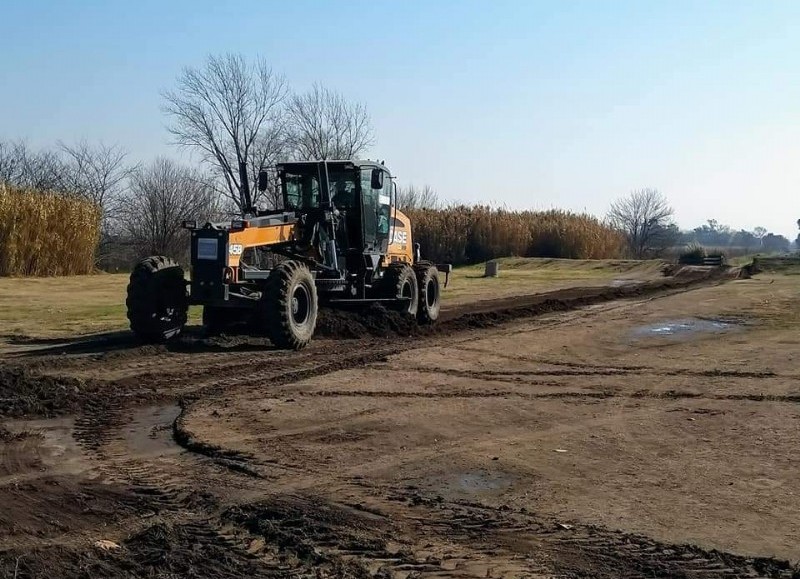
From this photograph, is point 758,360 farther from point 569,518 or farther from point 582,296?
point 582,296

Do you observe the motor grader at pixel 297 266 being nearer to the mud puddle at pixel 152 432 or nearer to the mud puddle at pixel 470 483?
the mud puddle at pixel 152 432

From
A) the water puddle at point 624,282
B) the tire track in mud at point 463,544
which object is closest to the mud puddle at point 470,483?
the tire track in mud at point 463,544

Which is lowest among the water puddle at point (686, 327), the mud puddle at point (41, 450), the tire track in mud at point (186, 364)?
the mud puddle at point (41, 450)

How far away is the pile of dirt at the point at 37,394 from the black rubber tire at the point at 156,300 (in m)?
2.79

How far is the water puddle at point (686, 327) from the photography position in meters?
17.0

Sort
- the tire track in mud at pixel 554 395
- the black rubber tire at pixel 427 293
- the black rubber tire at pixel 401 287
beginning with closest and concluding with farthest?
the tire track in mud at pixel 554 395 → the black rubber tire at pixel 401 287 → the black rubber tire at pixel 427 293

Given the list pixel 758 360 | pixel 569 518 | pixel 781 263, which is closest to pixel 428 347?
pixel 758 360

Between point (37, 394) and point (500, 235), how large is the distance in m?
43.4

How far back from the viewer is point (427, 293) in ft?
61.0

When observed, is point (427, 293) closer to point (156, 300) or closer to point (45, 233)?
point (156, 300)

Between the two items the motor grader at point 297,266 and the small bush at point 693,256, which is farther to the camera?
the small bush at point 693,256

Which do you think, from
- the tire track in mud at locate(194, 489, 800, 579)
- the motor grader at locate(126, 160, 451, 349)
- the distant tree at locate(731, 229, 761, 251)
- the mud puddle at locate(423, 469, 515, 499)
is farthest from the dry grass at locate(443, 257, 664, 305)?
the distant tree at locate(731, 229, 761, 251)

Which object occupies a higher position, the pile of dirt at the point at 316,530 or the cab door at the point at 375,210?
the cab door at the point at 375,210

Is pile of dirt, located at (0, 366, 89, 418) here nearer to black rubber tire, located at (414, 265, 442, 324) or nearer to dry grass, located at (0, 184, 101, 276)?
black rubber tire, located at (414, 265, 442, 324)
